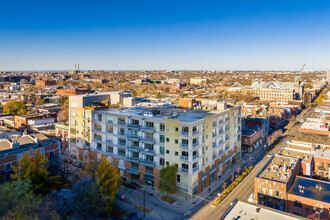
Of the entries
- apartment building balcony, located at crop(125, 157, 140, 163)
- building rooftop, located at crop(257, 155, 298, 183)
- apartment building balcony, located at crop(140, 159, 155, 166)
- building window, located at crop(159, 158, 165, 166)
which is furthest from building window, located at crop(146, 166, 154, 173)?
building rooftop, located at crop(257, 155, 298, 183)

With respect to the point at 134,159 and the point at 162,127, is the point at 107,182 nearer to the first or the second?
the point at 134,159

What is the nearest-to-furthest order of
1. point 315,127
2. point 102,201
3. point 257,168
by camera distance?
point 102,201, point 257,168, point 315,127

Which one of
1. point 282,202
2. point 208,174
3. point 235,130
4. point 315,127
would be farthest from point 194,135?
point 315,127

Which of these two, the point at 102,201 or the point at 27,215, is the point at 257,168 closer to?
the point at 102,201

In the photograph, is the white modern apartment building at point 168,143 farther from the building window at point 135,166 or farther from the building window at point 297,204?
the building window at point 297,204

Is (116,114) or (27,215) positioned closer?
(27,215)
